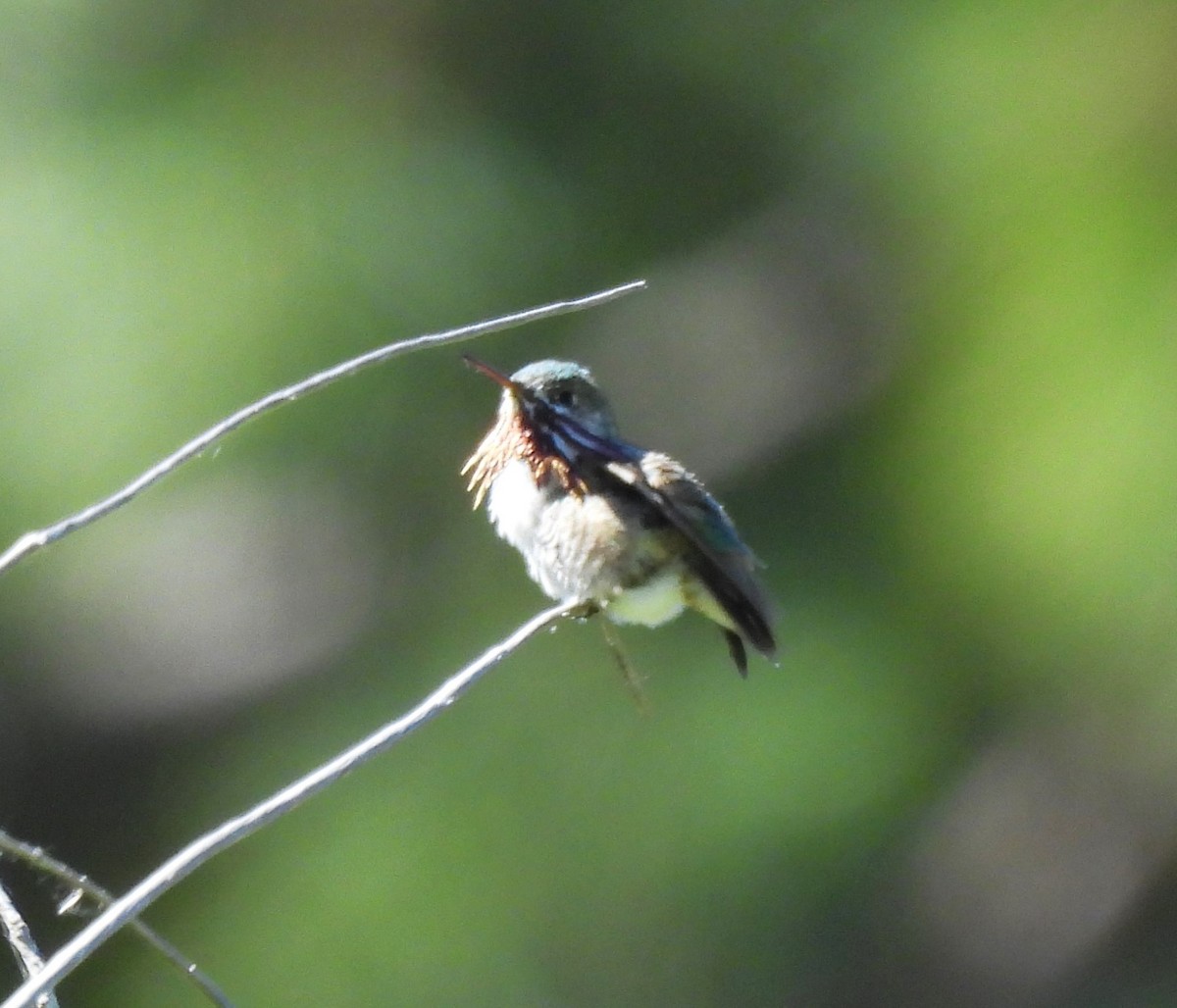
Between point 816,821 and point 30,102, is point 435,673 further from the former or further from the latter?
point 30,102

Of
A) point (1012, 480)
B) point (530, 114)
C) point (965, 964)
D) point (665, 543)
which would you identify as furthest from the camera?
point (965, 964)

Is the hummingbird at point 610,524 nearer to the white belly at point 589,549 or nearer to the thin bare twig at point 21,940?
the white belly at point 589,549

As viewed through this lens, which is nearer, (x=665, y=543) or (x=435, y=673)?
(x=665, y=543)

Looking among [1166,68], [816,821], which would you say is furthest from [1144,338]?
[816,821]

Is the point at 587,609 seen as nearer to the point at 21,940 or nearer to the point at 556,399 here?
the point at 556,399

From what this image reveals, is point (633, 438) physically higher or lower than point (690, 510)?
higher

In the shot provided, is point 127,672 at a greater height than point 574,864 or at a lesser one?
greater

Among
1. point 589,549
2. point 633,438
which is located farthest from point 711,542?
point 633,438

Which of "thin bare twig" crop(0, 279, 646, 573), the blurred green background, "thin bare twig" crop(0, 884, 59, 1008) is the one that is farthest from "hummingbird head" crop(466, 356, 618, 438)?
"thin bare twig" crop(0, 884, 59, 1008)

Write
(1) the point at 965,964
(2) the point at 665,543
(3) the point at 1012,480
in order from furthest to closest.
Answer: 1. (1) the point at 965,964
2. (3) the point at 1012,480
3. (2) the point at 665,543
